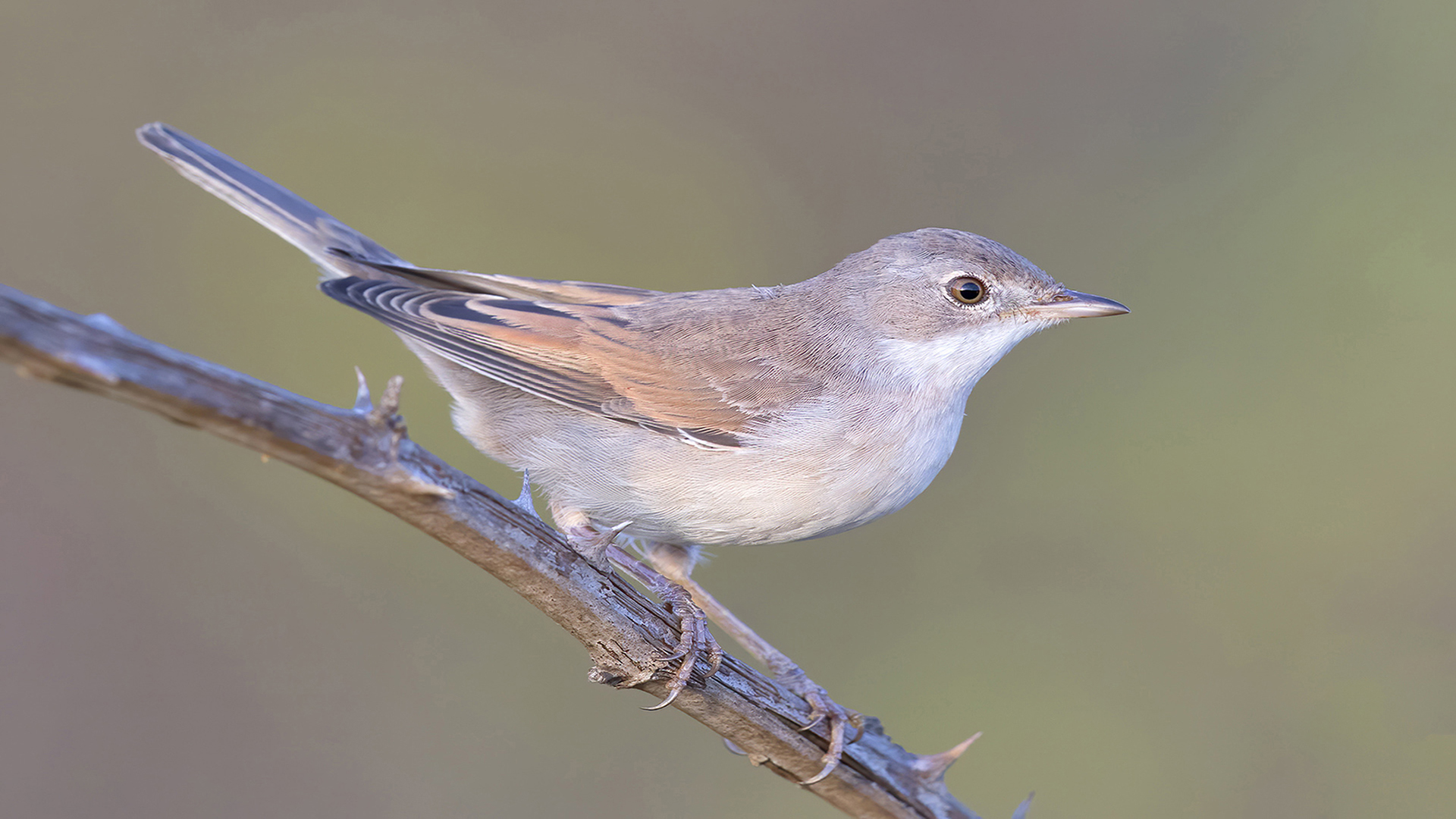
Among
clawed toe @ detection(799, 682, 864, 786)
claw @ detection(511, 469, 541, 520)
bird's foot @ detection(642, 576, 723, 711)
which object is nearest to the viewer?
claw @ detection(511, 469, 541, 520)

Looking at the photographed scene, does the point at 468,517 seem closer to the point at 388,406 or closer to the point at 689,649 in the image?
the point at 388,406

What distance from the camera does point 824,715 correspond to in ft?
12.1

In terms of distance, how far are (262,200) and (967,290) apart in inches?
113

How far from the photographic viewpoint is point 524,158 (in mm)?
6914

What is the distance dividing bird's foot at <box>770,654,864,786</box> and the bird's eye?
1567 millimetres

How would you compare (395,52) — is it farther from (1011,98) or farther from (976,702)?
(976,702)

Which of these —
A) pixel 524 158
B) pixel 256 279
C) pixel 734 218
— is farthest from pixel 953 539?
pixel 256 279

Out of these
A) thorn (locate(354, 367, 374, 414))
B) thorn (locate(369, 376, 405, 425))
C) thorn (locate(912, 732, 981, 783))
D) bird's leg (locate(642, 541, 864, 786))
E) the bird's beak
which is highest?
the bird's beak

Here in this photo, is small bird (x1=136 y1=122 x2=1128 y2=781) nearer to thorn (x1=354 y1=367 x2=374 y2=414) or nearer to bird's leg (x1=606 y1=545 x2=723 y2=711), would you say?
bird's leg (x1=606 y1=545 x2=723 y2=711)

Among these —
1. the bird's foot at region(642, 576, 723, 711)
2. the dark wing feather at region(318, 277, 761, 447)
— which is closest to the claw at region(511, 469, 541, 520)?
the bird's foot at region(642, 576, 723, 711)

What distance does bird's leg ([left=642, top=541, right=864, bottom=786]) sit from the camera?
354cm

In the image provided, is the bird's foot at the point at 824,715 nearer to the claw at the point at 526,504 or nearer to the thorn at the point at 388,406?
the claw at the point at 526,504

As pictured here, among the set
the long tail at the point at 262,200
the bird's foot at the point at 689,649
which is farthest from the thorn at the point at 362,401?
the long tail at the point at 262,200

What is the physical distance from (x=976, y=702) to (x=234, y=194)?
439 cm
